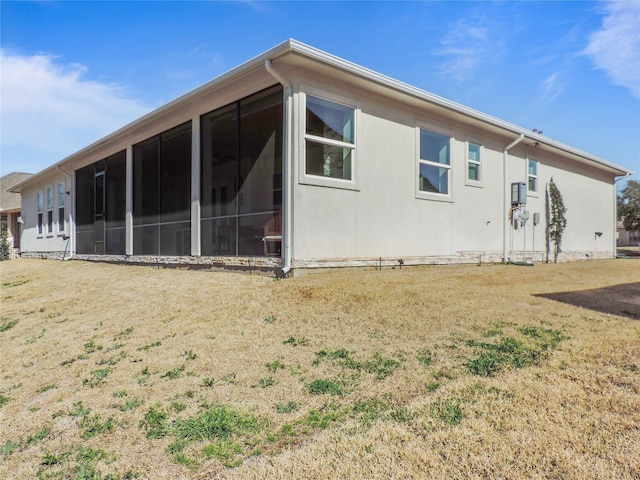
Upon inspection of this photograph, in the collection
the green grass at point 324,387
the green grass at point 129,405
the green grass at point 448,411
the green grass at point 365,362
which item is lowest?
the green grass at point 129,405

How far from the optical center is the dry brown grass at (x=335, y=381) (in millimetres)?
2189

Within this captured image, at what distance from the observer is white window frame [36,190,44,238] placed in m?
18.3

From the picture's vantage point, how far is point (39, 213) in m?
18.6

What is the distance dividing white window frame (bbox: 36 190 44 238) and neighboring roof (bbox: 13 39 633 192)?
7313 mm

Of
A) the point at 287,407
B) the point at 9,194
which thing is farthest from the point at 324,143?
the point at 9,194

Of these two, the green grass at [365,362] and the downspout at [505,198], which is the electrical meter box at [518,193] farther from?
the green grass at [365,362]

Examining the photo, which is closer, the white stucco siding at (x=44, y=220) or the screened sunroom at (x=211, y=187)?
the screened sunroom at (x=211, y=187)

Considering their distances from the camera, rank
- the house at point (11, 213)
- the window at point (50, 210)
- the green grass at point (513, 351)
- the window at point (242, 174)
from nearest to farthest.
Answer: the green grass at point (513, 351), the window at point (242, 174), the window at point (50, 210), the house at point (11, 213)

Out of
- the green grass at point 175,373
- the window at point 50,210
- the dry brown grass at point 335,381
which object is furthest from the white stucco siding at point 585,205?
the window at point 50,210

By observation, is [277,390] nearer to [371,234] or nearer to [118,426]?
[118,426]

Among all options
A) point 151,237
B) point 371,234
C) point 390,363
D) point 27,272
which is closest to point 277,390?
point 390,363

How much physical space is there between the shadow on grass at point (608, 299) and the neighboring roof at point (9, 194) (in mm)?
26652

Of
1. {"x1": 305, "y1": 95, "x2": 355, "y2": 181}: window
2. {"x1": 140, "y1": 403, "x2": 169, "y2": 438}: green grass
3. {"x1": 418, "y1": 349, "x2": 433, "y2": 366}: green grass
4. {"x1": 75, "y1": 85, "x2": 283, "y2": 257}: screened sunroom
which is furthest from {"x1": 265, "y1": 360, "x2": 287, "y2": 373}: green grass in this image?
{"x1": 305, "y1": 95, "x2": 355, "y2": 181}: window

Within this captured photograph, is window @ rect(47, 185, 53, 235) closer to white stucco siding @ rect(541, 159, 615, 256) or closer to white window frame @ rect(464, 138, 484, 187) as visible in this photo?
white window frame @ rect(464, 138, 484, 187)
